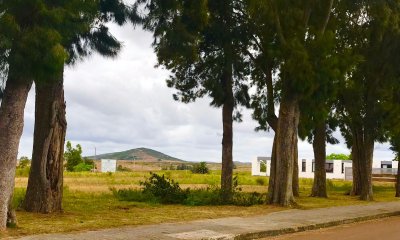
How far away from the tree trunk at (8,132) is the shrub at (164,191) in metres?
11.5

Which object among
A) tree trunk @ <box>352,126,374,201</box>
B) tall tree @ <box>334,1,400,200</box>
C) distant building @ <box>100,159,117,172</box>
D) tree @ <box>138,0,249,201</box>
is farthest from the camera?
distant building @ <box>100,159,117,172</box>

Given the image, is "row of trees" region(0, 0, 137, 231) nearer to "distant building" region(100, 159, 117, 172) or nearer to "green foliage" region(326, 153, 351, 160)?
"distant building" region(100, 159, 117, 172)

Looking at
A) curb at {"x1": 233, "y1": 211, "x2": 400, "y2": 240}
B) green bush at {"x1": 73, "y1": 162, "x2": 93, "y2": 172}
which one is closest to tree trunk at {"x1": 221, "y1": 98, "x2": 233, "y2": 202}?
curb at {"x1": 233, "y1": 211, "x2": 400, "y2": 240}

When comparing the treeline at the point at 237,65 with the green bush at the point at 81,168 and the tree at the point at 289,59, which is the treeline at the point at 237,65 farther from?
the green bush at the point at 81,168

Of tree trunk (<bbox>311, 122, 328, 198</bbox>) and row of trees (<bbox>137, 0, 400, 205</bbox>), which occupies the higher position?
row of trees (<bbox>137, 0, 400, 205</bbox>)

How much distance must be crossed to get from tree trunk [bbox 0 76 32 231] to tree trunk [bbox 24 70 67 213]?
410 cm

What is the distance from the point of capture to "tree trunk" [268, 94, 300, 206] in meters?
23.5

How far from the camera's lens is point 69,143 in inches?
3258

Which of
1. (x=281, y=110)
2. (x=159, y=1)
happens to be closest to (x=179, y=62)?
(x=281, y=110)

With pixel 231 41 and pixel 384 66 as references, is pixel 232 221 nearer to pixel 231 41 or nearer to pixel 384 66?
pixel 231 41

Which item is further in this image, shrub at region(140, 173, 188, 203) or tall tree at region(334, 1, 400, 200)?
tall tree at region(334, 1, 400, 200)

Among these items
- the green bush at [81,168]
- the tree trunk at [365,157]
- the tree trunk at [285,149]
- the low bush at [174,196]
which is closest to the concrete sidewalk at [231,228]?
the tree trunk at [285,149]

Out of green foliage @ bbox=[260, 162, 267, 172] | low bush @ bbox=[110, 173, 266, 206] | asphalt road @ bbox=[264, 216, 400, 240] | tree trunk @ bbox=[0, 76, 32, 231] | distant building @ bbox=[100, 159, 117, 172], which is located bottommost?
asphalt road @ bbox=[264, 216, 400, 240]

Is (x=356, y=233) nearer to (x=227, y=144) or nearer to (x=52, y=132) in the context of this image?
(x=52, y=132)
